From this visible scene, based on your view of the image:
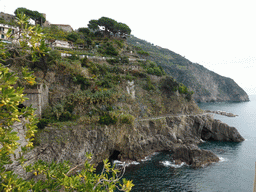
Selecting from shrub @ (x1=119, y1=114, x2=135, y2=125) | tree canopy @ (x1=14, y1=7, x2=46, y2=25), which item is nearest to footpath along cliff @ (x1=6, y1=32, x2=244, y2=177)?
shrub @ (x1=119, y1=114, x2=135, y2=125)

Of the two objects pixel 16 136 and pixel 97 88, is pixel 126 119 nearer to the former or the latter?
pixel 97 88

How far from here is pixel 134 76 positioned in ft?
131

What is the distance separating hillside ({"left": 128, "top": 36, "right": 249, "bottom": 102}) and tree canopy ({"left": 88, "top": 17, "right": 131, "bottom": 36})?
54.8m

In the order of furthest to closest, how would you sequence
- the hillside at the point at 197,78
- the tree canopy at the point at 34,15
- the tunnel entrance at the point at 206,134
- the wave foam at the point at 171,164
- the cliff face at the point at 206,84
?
the cliff face at the point at 206,84 < the hillside at the point at 197,78 < the tree canopy at the point at 34,15 < the tunnel entrance at the point at 206,134 < the wave foam at the point at 171,164

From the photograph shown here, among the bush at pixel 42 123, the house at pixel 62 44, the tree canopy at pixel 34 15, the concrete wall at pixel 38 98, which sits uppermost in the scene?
the tree canopy at pixel 34 15

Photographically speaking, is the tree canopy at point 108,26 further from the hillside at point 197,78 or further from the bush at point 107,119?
the hillside at point 197,78

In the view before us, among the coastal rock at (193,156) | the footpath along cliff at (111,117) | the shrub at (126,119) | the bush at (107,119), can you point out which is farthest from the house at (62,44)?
the coastal rock at (193,156)

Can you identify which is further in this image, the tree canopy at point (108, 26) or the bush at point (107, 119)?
the tree canopy at point (108, 26)

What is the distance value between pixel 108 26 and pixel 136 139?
44.9 m

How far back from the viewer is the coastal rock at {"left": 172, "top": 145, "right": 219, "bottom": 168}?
2626 centimetres

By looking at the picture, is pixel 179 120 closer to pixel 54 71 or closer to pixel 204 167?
pixel 204 167

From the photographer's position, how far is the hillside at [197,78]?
115438mm

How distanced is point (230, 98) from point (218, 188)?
146m

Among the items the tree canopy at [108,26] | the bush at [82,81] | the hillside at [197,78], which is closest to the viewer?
the bush at [82,81]
